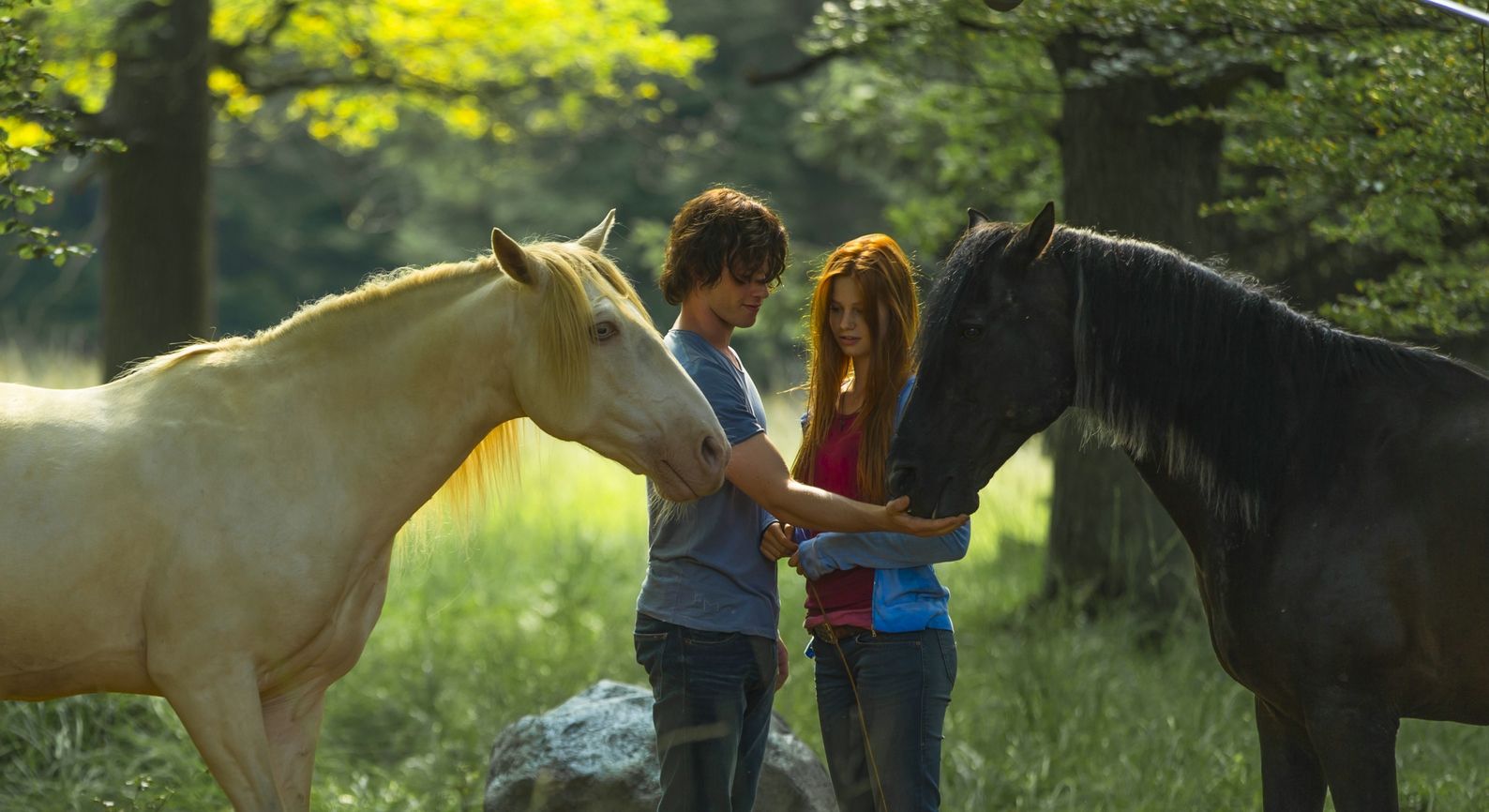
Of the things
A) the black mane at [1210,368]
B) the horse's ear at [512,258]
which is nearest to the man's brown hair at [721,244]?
the horse's ear at [512,258]

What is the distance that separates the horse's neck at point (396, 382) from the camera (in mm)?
3035

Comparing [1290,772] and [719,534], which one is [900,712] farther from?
[1290,772]

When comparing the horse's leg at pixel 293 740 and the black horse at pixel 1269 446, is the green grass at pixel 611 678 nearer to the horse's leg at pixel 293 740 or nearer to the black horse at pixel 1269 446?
the horse's leg at pixel 293 740

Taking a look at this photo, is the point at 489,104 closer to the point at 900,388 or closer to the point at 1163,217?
the point at 1163,217

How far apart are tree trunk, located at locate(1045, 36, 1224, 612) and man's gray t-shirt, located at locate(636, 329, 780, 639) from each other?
4.28 metres

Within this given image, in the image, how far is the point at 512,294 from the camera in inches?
118

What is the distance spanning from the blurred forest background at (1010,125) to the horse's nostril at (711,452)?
956 mm

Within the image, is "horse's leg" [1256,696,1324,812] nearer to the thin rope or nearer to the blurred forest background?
the thin rope

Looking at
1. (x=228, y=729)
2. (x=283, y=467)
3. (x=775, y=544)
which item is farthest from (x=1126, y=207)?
(x=228, y=729)

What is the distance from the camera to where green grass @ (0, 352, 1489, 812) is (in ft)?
15.8

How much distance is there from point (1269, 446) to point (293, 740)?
2501 millimetres

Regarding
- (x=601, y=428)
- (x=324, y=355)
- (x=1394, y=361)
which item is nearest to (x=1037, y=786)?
(x=1394, y=361)

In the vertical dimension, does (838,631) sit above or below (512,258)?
below

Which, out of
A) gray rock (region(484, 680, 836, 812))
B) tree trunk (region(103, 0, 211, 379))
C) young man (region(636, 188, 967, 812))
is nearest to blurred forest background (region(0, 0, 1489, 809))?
tree trunk (region(103, 0, 211, 379))
